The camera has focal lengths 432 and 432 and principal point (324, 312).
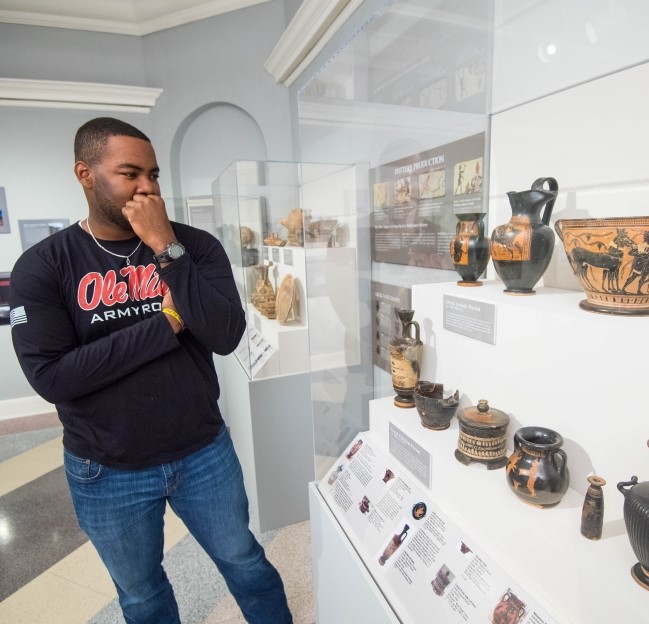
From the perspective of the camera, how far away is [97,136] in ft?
3.33

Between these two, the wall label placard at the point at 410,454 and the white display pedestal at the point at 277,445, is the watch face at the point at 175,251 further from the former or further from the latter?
the white display pedestal at the point at 277,445

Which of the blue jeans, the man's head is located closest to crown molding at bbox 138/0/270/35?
the man's head

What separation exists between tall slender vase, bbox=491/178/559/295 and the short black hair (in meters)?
0.88

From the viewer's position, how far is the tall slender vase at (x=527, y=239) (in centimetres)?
99

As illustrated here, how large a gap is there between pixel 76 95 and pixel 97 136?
11.2 feet

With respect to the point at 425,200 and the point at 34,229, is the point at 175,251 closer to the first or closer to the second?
the point at 425,200

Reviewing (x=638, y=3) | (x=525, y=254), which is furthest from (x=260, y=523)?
(x=638, y=3)

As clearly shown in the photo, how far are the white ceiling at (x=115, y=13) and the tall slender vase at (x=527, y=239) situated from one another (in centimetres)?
353

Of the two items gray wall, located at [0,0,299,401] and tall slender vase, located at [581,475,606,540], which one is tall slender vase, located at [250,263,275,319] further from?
tall slender vase, located at [581,475,606,540]

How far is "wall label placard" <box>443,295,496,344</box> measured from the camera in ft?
3.37

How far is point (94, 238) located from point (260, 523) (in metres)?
1.64

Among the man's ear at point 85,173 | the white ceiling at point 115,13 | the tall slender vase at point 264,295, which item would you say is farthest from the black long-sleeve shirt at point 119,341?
the white ceiling at point 115,13

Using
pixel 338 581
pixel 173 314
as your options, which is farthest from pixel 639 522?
pixel 173 314

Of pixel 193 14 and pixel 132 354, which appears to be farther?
pixel 193 14
